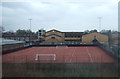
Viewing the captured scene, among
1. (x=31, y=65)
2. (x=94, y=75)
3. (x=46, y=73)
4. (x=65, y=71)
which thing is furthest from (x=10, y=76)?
(x=94, y=75)

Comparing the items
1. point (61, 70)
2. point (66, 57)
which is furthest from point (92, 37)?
point (61, 70)

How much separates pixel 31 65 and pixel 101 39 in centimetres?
1759

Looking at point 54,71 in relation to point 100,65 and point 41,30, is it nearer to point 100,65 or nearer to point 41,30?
point 100,65

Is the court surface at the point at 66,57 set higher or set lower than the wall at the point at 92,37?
lower

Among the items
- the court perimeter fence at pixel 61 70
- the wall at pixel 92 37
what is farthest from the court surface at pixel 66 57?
the wall at pixel 92 37

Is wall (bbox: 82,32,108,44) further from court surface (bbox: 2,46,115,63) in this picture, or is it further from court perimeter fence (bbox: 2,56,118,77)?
court perimeter fence (bbox: 2,56,118,77)

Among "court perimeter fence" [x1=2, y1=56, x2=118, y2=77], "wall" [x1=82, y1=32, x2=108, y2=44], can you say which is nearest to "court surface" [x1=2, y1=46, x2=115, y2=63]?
"court perimeter fence" [x1=2, y1=56, x2=118, y2=77]

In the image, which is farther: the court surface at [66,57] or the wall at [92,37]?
the wall at [92,37]

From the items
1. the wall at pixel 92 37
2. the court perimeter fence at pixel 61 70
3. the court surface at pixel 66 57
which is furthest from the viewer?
the wall at pixel 92 37

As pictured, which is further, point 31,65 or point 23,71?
point 31,65

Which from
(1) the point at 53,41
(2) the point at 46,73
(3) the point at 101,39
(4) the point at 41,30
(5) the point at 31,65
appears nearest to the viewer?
(2) the point at 46,73

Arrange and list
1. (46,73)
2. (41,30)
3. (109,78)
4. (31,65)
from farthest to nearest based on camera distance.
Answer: (41,30)
(31,65)
(46,73)
(109,78)

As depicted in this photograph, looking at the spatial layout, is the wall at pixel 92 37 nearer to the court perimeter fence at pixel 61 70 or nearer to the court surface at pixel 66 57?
the court surface at pixel 66 57

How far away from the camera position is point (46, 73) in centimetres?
631
